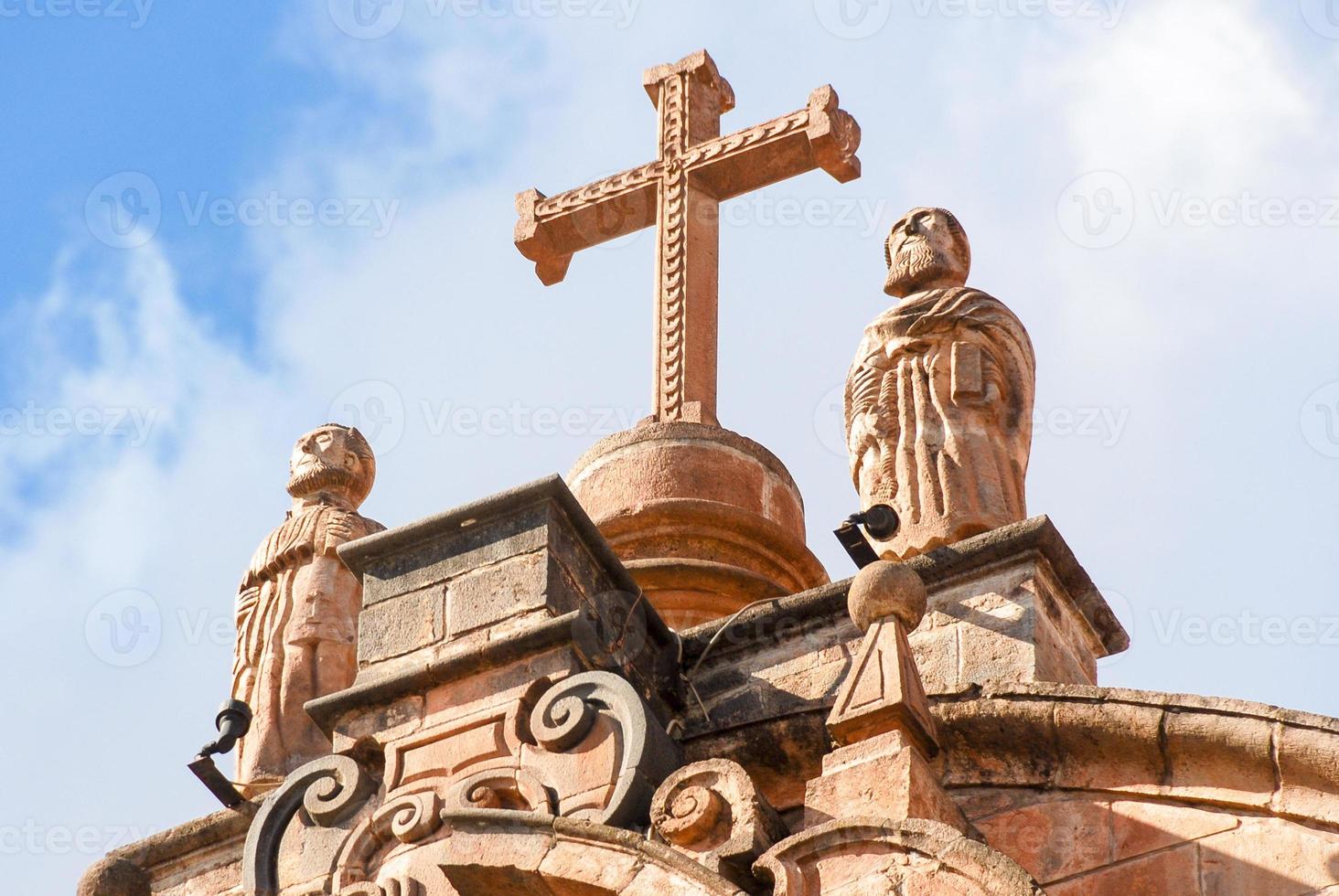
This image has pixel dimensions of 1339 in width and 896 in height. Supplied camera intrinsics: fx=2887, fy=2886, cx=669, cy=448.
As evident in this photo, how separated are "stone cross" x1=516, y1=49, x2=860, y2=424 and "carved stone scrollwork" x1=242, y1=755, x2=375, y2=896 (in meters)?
2.88

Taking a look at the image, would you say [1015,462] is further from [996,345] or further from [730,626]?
[730,626]

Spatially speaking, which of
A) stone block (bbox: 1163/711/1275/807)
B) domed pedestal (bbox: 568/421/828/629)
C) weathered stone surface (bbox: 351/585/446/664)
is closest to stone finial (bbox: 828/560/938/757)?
stone block (bbox: 1163/711/1275/807)

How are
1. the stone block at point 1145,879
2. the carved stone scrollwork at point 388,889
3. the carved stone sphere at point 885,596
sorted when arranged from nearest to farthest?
the stone block at point 1145,879, the carved stone sphere at point 885,596, the carved stone scrollwork at point 388,889

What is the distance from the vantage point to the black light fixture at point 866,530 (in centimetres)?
843

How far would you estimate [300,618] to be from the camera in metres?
9.44

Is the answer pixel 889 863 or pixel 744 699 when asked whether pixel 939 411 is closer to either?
pixel 744 699

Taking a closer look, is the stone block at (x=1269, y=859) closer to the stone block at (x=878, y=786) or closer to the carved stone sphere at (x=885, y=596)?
the stone block at (x=878, y=786)

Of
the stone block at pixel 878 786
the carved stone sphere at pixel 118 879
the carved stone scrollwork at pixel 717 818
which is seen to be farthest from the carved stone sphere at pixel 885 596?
the carved stone sphere at pixel 118 879

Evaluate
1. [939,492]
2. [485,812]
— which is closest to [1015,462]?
[939,492]

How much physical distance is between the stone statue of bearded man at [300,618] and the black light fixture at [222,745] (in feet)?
1.99

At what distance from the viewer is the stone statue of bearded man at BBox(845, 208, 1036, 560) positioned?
8.87m

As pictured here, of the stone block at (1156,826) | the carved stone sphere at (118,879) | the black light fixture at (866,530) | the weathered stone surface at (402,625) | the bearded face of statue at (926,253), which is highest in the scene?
the bearded face of statue at (926,253)

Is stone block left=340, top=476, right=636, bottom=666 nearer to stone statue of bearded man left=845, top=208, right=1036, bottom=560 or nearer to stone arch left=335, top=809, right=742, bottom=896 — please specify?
stone arch left=335, top=809, right=742, bottom=896

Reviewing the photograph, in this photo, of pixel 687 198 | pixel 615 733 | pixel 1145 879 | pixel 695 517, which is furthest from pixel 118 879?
pixel 687 198
